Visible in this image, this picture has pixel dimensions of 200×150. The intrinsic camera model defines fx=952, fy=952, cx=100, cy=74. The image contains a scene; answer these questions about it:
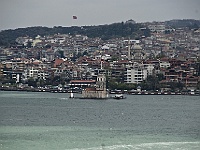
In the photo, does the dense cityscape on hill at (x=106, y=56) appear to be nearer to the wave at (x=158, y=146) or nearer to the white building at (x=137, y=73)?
the white building at (x=137, y=73)

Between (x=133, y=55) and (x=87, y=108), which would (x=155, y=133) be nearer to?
(x=87, y=108)

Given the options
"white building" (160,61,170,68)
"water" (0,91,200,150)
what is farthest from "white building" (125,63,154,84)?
"water" (0,91,200,150)

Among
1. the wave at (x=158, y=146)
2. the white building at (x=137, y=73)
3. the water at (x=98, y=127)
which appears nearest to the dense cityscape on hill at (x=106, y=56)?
the white building at (x=137, y=73)

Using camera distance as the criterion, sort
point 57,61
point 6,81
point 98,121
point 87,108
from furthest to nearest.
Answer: point 57,61
point 6,81
point 87,108
point 98,121

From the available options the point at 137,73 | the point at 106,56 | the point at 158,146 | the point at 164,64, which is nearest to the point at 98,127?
the point at 158,146

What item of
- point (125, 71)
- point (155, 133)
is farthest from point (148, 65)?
point (155, 133)

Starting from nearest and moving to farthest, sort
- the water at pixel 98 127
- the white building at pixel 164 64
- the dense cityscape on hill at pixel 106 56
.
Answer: the water at pixel 98 127, the dense cityscape on hill at pixel 106 56, the white building at pixel 164 64

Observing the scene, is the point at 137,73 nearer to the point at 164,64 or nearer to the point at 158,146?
the point at 164,64
